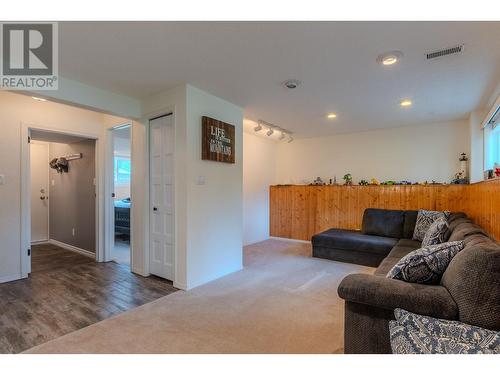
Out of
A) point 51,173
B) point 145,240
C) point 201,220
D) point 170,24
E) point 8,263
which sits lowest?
point 8,263

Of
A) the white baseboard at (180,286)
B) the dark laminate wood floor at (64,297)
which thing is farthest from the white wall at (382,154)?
the dark laminate wood floor at (64,297)

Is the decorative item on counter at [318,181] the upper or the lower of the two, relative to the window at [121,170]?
lower

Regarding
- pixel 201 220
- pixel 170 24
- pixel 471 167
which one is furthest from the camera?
pixel 471 167

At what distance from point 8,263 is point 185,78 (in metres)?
3.15

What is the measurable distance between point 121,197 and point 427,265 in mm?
7751

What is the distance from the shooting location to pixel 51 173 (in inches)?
209

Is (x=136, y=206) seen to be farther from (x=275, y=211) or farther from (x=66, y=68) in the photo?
(x=275, y=211)

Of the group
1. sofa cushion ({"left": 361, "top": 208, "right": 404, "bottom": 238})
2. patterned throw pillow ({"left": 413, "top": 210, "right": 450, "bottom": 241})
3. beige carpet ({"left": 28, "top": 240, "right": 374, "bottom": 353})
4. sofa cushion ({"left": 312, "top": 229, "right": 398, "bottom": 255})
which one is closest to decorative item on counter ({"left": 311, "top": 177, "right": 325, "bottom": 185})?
sofa cushion ({"left": 361, "top": 208, "right": 404, "bottom": 238})

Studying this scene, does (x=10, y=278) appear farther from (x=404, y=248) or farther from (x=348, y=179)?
(x=348, y=179)

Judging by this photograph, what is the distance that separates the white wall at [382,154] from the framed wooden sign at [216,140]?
112 inches

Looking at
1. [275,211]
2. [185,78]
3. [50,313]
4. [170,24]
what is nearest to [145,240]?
[50,313]

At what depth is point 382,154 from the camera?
514cm

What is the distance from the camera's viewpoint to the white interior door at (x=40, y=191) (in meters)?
5.28

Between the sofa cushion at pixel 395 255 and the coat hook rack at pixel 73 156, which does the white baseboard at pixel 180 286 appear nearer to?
the sofa cushion at pixel 395 255
